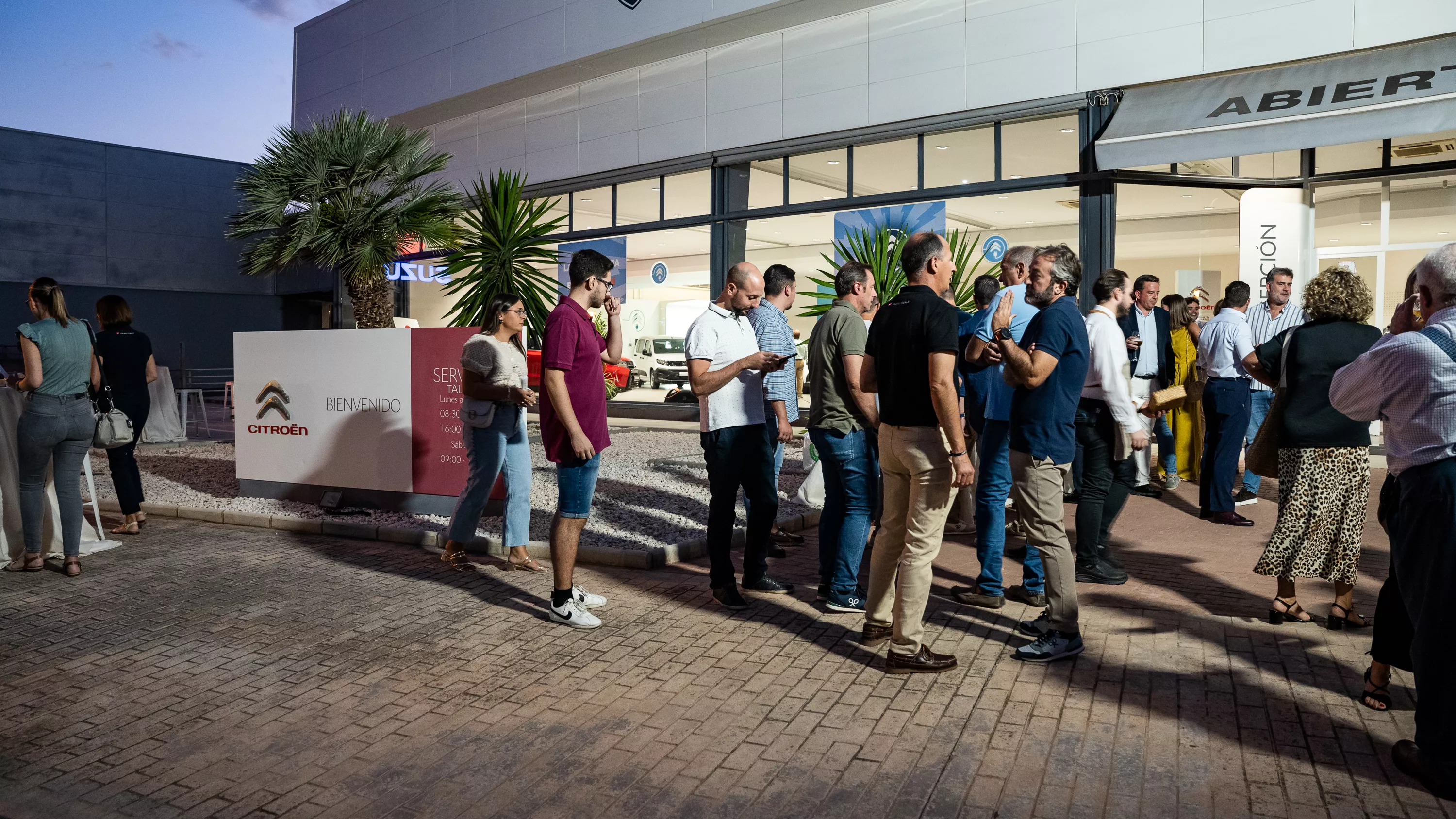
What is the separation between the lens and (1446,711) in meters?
3.14

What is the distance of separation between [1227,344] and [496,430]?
6.09 metres

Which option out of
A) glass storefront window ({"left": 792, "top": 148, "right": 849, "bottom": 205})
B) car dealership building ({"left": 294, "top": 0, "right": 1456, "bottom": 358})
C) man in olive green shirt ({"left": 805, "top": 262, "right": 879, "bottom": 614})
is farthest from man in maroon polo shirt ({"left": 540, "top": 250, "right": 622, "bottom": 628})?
glass storefront window ({"left": 792, "top": 148, "right": 849, "bottom": 205})

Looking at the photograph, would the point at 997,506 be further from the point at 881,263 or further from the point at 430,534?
the point at 881,263

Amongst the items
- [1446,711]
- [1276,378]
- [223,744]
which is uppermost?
[1276,378]

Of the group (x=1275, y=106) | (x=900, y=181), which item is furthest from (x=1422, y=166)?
(x=900, y=181)

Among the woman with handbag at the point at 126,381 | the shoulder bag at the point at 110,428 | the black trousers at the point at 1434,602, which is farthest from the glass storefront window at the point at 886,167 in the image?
the black trousers at the point at 1434,602

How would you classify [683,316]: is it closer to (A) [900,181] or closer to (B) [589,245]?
(B) [589,245]

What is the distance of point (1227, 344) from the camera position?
8.29 metres

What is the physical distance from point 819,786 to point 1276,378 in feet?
12.3

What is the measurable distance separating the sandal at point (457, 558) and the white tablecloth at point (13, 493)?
251 centimetres

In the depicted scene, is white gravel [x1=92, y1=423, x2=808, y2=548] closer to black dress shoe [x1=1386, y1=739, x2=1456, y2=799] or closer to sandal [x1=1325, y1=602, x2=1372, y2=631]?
sandal [x1=1325, y1=602, x2=1372, y2=631]

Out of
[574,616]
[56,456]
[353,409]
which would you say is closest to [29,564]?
[56,456]

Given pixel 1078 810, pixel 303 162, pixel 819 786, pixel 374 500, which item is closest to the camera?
pixel 1078 810

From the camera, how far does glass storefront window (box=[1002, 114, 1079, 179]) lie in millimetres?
12828
